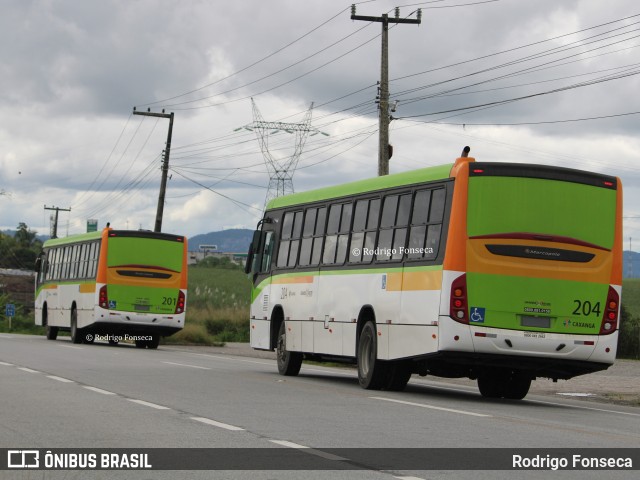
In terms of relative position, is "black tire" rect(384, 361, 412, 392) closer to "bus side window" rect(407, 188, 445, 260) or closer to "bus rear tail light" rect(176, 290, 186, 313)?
"bus side window" rect(407, 188, 445, 260)

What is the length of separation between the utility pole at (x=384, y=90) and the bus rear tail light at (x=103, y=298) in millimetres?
9613

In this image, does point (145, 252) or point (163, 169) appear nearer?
point (145, 252)

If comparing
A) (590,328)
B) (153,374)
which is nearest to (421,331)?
(590,328)

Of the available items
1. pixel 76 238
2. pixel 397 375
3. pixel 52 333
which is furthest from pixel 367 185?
pixel 52 333

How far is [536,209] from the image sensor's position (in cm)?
1844

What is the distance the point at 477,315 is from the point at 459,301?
1.06 ft

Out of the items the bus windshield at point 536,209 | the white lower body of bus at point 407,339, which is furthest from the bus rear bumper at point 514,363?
the bus windshield at point 536,209

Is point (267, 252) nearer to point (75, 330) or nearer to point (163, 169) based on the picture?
point (75, 330)

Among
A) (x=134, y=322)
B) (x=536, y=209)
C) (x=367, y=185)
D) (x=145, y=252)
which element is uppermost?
(x=145, y=252)

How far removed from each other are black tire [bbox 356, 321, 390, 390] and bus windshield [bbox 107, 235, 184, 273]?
1962 centimetres

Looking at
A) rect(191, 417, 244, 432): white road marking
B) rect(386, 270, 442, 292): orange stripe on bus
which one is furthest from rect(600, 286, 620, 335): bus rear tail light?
rect(191, 417, 244, 432): white road marking

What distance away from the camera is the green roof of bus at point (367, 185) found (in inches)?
757

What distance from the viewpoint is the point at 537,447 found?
12094 millimetres

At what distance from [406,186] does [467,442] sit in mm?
8166
